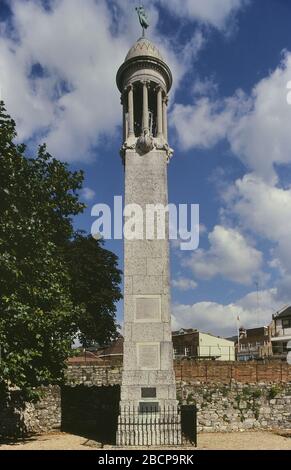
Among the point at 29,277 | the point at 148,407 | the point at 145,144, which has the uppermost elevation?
the point at 145,144

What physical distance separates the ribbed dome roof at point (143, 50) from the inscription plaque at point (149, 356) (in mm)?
12233

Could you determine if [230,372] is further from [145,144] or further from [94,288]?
[94,288]

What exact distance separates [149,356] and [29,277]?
5575mm

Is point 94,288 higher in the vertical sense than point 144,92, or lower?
lower

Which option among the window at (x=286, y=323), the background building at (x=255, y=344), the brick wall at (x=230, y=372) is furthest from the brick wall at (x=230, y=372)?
the background building at (x=255, y=344)

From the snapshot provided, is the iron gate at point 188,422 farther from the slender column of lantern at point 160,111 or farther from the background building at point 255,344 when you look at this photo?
the background building at point 255,344

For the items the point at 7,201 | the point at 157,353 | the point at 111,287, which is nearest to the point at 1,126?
the point at 7,201

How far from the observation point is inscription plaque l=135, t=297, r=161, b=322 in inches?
671

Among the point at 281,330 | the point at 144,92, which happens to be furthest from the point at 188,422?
the point at 281,330

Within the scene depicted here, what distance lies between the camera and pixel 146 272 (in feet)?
57.0

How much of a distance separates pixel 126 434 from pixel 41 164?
13097mm

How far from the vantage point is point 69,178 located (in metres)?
22.7

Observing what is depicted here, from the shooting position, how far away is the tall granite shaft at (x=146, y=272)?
16.2 metres
